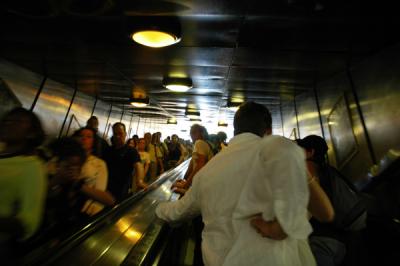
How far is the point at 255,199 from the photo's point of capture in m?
1.01

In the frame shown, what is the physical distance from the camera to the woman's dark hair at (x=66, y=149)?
166 centimetres

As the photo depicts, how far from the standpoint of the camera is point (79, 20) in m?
2.96

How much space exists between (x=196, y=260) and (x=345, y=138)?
11.2 ft

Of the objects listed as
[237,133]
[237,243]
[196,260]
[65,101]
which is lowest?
[196,260]

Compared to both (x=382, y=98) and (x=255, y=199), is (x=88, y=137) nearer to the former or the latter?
(x=255, y=199)

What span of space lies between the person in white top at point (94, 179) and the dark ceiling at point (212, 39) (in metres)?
1.41

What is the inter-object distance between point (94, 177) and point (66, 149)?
630 millimetres

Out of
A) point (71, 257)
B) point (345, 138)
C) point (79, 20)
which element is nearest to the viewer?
point (71, 257)

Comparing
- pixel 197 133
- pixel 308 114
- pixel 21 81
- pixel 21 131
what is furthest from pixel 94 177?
pixel 308 114

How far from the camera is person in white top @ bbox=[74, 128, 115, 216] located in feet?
6.70

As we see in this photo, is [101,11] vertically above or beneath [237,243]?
above

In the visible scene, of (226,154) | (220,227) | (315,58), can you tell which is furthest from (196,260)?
(315,58)

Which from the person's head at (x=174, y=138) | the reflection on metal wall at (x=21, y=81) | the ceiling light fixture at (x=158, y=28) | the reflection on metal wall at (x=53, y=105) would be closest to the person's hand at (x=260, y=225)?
the ceiling light fixture at (x=158, y=28)

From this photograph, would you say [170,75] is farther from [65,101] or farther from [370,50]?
[65,101]
